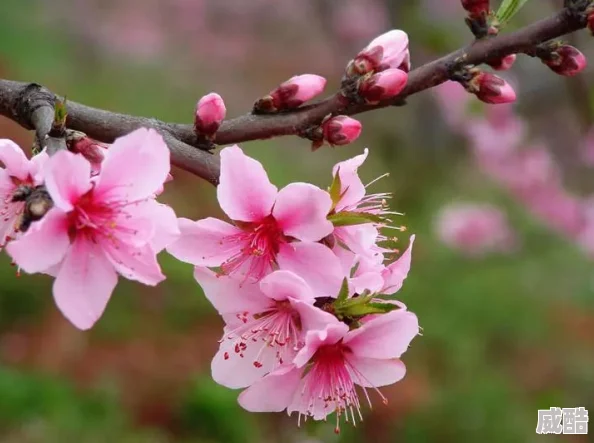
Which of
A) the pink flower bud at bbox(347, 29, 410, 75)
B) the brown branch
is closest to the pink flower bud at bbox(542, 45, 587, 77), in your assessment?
the brown branch

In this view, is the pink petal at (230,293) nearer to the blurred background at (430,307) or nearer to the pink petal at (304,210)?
the pink petal at (304,210)

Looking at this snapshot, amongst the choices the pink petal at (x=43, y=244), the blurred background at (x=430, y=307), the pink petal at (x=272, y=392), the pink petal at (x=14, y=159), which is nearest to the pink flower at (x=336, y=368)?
the pink petal at (x=272, y=392)

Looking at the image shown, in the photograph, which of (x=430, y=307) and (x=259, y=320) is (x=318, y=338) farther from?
(x=430, y=307)

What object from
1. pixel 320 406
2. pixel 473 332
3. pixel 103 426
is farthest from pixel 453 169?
pixel 320 406

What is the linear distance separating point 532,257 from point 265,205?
484cm

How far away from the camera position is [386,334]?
1010 millimetres

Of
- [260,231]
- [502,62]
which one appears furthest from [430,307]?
[260,231]

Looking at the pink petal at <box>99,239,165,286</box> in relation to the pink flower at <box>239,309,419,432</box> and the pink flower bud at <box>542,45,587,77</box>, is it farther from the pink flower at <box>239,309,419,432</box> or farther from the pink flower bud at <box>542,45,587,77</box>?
the pink flower bud at <box>542,45,587,77</box>

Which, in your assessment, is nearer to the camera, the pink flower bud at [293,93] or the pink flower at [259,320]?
the pink flower at [259,320]

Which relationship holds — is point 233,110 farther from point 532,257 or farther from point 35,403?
point 35,403

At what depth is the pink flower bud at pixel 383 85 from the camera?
113cm

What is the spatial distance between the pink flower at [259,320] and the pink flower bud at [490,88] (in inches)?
20.2

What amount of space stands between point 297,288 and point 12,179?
43cm

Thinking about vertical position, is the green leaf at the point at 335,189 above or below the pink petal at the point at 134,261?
above
